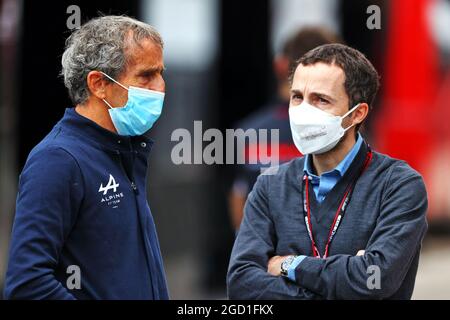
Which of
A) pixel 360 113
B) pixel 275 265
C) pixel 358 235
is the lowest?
pixel 275 265

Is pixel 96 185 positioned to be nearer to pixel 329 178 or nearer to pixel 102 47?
pixel 102 47

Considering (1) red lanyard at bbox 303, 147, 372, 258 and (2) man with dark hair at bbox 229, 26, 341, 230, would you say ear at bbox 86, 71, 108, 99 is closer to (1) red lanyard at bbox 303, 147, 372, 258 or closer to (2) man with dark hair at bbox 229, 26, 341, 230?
(1) red lanyard at bbox 303, 147, 372, 258

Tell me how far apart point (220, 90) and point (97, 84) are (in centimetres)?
475

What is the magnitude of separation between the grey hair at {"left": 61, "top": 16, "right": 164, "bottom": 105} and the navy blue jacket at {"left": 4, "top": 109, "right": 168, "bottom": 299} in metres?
0.13

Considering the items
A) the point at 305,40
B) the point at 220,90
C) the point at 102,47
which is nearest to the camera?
the point at 102,47

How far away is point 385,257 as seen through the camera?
8.67 ft

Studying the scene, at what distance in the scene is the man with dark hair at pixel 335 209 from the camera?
105 inches

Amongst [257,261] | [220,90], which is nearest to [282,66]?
[257,261]

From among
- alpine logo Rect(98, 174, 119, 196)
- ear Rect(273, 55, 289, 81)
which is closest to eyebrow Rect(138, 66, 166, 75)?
alpine logo Rect(98, 174, 119, 196)

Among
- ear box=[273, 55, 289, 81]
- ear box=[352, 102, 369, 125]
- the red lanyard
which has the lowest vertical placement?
the red lanyard

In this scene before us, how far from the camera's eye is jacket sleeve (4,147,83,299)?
8.30 feet

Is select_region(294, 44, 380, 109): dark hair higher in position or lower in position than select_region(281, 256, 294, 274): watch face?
higher

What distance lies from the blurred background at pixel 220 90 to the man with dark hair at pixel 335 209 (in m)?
1.29
